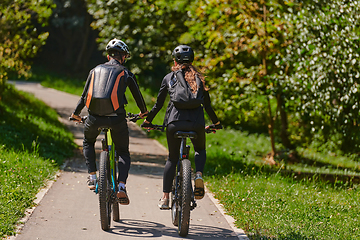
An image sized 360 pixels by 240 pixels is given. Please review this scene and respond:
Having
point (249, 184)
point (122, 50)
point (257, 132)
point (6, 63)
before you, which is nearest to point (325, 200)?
point (249, 184)

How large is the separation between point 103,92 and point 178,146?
3.49ft

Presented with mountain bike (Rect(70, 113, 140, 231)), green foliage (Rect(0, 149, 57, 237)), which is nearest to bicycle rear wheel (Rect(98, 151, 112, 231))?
mountain bike (Rect(70, 113, 140, 231))

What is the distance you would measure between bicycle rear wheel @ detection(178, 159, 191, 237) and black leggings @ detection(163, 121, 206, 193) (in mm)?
254

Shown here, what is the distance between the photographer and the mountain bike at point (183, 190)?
4.96 metres

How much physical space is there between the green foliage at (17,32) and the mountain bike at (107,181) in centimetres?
817

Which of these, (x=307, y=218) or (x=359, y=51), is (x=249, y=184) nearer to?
(x=307, y=218)

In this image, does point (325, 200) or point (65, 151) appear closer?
point (325, 200)

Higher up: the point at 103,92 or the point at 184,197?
the point at 103,92

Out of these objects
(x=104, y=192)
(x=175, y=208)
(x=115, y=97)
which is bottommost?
(x=175, y=208)

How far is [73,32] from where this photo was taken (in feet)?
123

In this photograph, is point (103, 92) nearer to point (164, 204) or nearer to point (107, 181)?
point (107, 181)

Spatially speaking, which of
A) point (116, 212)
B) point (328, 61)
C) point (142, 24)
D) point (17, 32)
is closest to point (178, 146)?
point (116, 212)

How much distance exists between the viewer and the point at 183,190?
4.96 m

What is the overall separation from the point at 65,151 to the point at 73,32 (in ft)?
94.4
